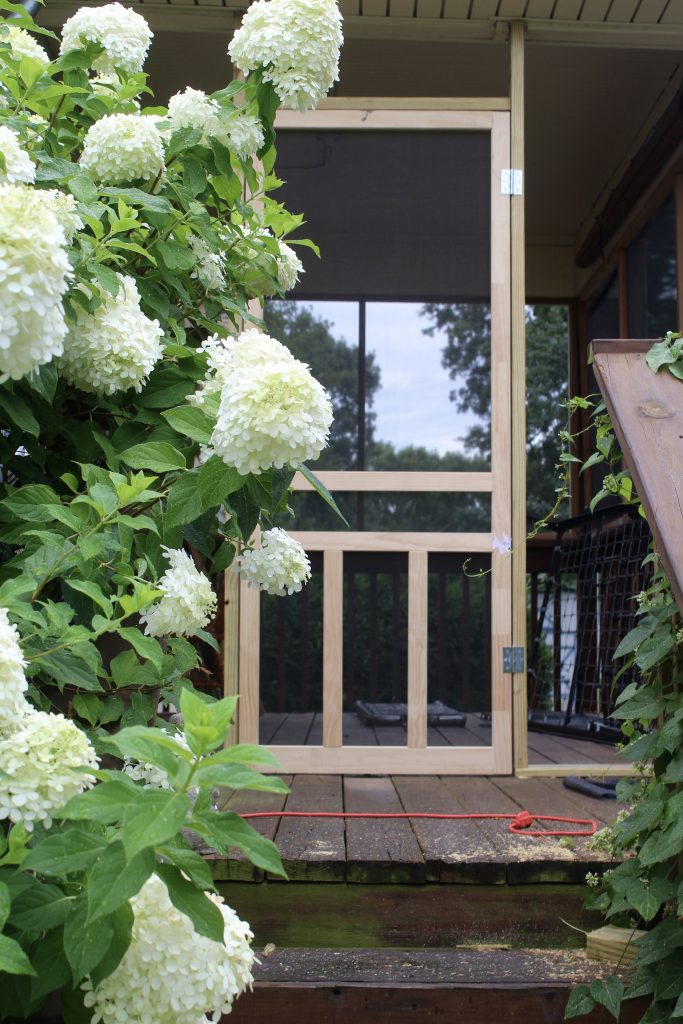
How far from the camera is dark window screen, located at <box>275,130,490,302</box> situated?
301 cm

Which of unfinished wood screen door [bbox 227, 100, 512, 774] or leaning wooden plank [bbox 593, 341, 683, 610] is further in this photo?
unfinished wood screen door [bbox 227, 100, 512, 774]

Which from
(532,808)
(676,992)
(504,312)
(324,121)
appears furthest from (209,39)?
(676,992)

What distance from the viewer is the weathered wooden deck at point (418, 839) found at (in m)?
1.74

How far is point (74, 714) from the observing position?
1.18 m

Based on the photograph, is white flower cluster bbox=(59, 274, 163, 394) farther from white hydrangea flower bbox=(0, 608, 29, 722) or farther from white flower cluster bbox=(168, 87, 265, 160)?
white hydrangea flower bbox=(0, 608, 29, 722)

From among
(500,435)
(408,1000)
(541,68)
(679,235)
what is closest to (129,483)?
(408,1000)

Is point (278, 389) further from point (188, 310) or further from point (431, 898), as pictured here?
point (431, 898)

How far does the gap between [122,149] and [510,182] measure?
2.04 m

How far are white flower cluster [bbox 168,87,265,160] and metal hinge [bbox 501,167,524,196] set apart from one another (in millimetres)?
1832

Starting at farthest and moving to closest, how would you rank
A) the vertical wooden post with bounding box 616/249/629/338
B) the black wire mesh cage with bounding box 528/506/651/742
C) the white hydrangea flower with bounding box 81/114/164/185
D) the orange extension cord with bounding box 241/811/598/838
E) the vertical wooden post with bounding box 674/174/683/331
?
the vertical wooden post with bounding box 616/249/629/338 → the vertical wooden post with bounding box 674/174/683/331 → the black wire mesh cage with bounding box 528/506/651/742 → the orange extension cord with bounding box 241/811/598/838 → the white hydrangea flower with bounding box 81/114/164/185

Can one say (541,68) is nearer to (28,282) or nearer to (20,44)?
(20,44)

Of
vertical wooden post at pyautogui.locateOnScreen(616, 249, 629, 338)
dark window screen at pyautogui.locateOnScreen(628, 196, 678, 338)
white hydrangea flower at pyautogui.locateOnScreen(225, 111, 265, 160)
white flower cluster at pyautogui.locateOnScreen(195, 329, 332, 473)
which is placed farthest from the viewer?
vertical wooden post at pyautogui.locateOnScreen(616, 249, 629, 338)

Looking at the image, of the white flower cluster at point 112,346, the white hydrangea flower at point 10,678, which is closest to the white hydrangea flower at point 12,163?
the white flower cluster at point 112,346

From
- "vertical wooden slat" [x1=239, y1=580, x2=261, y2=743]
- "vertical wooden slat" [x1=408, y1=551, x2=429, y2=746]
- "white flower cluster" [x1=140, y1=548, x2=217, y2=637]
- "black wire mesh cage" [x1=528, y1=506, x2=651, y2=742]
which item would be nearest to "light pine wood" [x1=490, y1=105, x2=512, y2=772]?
"vertical wooden slat" [x1=408, y1=551, x2=429, y2=746]
